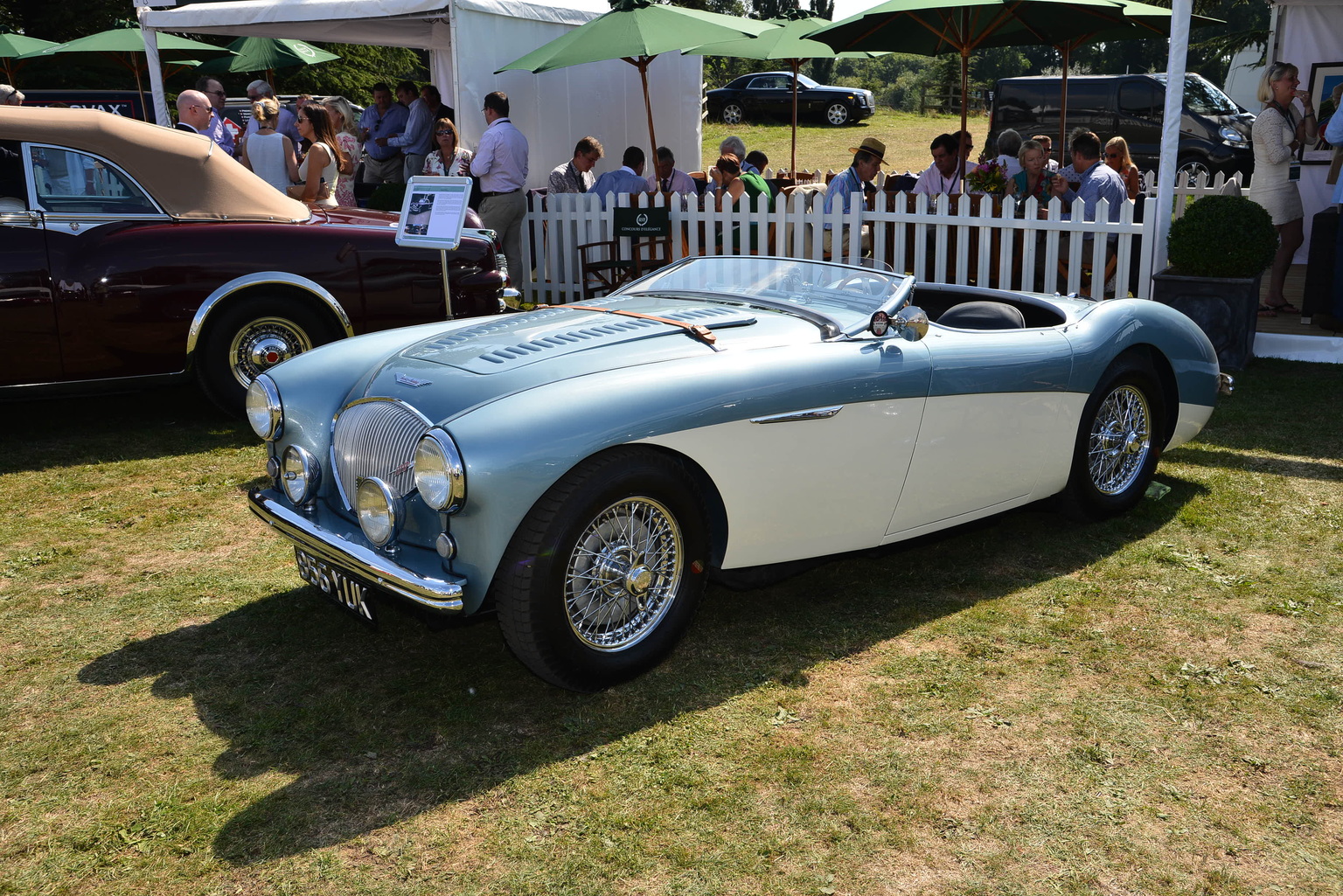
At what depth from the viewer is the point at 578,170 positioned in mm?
11375

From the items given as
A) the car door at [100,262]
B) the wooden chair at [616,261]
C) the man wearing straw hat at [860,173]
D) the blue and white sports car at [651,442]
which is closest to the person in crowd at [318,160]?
the wooden chair at [616,261]

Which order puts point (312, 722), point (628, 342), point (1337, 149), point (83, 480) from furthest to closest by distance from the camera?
point (1337, 149) < point (83, 480) < point (628, 342) < point (312, 722)

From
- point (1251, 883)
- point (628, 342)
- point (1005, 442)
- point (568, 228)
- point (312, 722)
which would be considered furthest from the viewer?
point (568, 228)

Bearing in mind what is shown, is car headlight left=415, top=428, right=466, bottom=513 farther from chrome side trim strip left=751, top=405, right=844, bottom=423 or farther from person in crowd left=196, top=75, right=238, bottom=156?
person in crowd left=196, top=75, right=238, bottom=156

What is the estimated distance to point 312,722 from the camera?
3.48 meters

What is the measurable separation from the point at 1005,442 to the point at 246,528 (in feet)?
11.2

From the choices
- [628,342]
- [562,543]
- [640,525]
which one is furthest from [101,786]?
[628,342]

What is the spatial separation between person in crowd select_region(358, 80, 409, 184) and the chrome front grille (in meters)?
9.31

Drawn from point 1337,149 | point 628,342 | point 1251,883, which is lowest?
point 1251,883

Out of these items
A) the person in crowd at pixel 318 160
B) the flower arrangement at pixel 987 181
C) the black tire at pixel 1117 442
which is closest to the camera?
the black tire at pixel 1117 442

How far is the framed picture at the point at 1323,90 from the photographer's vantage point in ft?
41.1

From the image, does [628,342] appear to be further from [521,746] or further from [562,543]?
[521,746]

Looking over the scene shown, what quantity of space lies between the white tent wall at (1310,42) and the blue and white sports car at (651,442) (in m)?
9.90

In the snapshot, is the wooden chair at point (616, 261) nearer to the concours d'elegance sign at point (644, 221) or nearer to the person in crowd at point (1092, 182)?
the concours d'elegance sign at point (644, 221)
